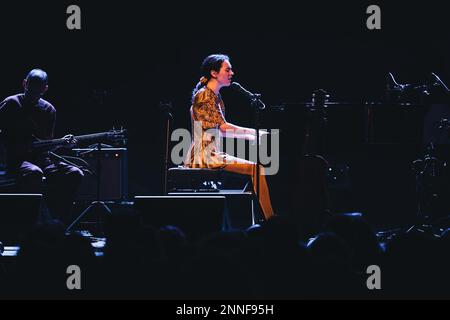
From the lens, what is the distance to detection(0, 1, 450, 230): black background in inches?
304

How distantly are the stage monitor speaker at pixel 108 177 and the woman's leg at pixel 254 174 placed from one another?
4.48 ft

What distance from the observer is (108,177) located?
722 centimetres

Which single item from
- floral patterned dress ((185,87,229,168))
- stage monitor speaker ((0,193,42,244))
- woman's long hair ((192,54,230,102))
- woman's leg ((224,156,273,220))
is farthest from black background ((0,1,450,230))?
stage monitor speaker ((0,193,42,244))

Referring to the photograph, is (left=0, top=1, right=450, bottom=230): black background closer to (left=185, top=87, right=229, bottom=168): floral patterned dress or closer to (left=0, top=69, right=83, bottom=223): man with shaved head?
(left=0, top=69, right=83, bottom=223): man with shaved head

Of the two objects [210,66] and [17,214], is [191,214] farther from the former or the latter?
[210,66]

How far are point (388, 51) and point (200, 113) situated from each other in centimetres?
263

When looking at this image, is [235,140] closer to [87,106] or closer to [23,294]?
[87,106]

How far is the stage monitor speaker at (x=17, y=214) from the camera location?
5.22 m

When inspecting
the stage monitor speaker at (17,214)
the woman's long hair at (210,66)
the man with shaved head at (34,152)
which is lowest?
the stage monitor speaker at (17,214)

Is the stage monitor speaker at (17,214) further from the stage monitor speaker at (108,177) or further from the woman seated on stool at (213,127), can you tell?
the stage monitor speaker at (108,177)

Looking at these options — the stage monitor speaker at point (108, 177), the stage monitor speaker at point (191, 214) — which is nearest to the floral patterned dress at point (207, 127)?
the stage monitor speaker at point (108, 177)
